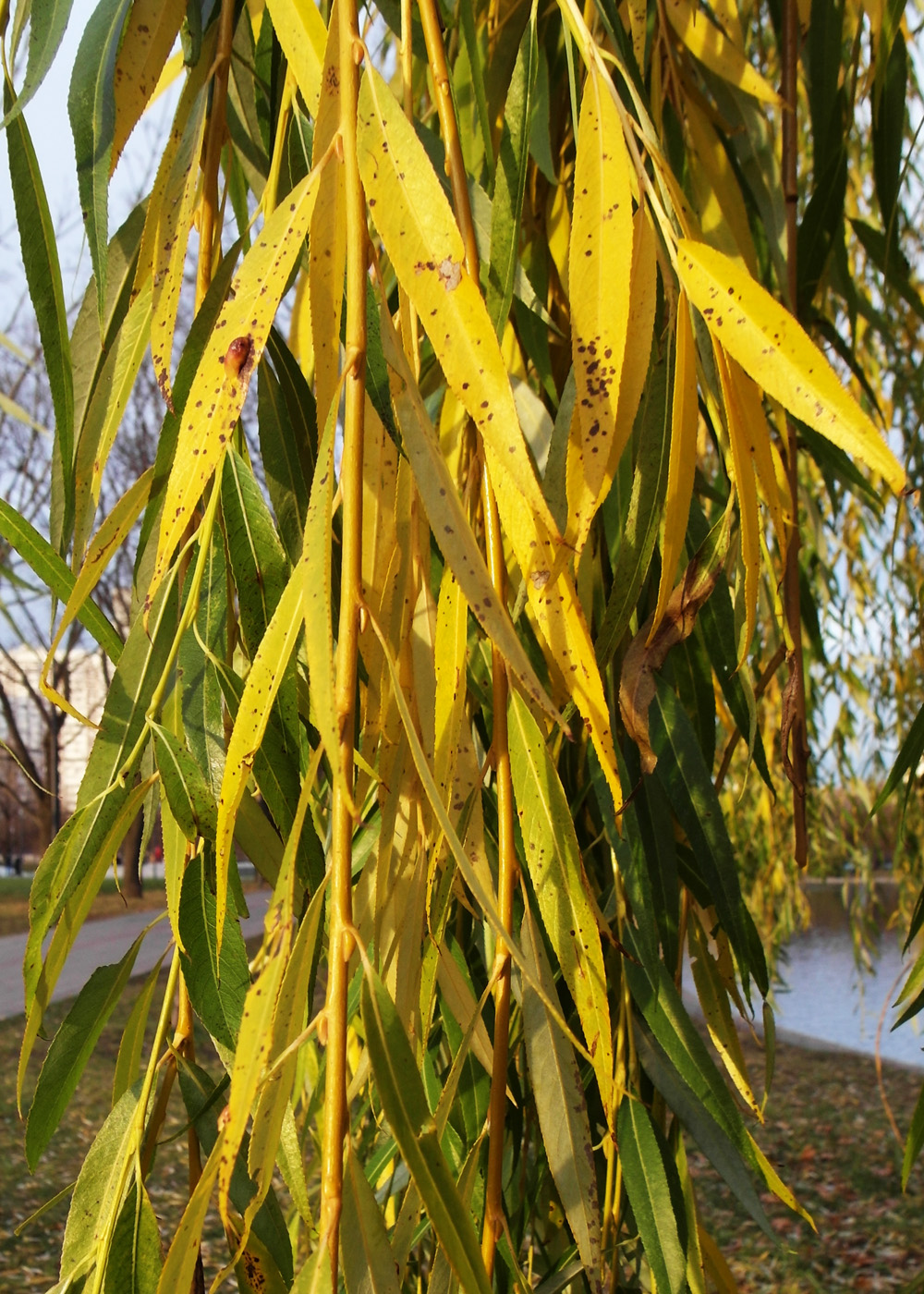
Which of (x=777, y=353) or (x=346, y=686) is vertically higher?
(x=777, y=353)

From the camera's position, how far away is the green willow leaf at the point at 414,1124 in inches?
13.4

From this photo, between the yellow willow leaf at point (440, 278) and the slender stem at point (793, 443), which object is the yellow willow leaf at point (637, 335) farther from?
the slender stem at point (793, 443)

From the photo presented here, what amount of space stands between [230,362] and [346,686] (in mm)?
119

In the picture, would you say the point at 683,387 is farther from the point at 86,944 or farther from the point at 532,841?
the point at 86,944

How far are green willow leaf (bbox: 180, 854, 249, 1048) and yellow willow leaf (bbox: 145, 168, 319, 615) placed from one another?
14 cm

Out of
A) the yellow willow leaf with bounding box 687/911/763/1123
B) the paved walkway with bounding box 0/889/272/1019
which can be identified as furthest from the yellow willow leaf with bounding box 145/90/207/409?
the paved walkway with bounding box 0/889/272/1019

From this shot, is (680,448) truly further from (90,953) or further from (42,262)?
(90,953)

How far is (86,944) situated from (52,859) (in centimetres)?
697

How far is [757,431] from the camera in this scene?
1.39ft

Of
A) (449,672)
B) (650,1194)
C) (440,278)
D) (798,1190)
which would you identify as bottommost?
(798,1190)

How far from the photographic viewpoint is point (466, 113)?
786mm

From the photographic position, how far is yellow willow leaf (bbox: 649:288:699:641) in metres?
0.41

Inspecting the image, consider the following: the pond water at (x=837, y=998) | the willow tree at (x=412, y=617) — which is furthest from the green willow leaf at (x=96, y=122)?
the pond water at (x=837, y=998)

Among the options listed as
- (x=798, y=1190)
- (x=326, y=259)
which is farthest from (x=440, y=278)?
(x=798, y=1190)
